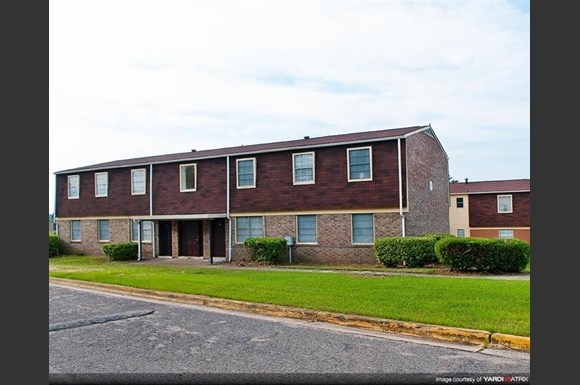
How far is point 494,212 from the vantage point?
40.0 meters

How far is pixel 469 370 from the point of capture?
6156 mm

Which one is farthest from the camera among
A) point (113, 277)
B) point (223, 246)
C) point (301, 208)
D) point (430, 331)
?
point (223, 246)

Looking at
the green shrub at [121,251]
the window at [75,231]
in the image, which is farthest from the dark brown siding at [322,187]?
the window at [75,231]

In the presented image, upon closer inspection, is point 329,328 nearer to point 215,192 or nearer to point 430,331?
point 430,331

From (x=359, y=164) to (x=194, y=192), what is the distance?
9394mm

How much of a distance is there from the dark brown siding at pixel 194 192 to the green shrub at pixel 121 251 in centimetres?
223

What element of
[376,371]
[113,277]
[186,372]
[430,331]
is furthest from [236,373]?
[113,277]

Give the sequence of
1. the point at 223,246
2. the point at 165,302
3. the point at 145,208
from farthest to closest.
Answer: the point at 145,208 → the point at 223,246 → the point at 165,302

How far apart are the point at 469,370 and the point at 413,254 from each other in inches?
537

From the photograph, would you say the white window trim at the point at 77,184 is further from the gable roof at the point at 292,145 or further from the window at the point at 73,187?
the gable roof at the point at 292,145

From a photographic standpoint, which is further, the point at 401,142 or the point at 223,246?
the point at 223,246

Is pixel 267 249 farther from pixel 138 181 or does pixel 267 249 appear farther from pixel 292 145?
pixel 138 181

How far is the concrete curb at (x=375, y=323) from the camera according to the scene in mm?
7320

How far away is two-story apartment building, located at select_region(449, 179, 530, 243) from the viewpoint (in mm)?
39000
